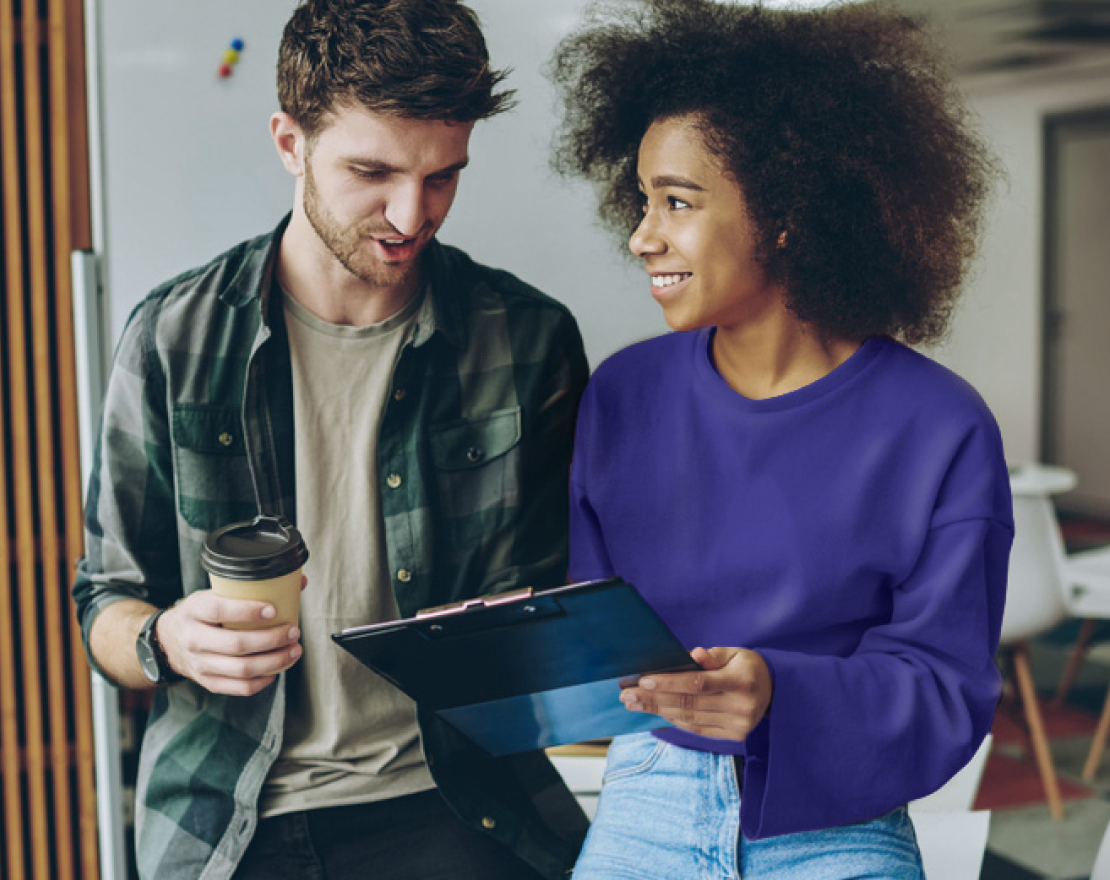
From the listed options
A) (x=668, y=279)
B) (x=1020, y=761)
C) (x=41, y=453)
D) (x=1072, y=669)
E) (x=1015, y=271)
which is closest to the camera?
(x=668, y=279)

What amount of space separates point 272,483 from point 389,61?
1.77ft

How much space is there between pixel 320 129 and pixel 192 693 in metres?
0.74

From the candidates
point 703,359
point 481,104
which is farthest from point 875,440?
point 481,104

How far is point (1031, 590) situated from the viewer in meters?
2.85

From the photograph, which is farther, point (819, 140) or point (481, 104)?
point (481, 104)

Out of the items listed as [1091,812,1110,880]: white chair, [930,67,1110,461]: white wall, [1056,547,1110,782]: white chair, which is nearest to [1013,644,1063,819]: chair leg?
[1056,547,1110,782]: white chair

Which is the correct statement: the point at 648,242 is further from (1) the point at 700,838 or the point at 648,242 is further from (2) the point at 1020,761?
(2) the point at 1020,761

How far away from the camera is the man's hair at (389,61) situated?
4.25ft

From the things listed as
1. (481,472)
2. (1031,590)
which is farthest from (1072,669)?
(481,472)

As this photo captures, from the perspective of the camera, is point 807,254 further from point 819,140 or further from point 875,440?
point 875,440

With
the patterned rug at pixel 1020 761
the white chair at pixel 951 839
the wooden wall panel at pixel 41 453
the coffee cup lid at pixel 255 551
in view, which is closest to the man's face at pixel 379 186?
the coffee cup lid at pixel 255 551

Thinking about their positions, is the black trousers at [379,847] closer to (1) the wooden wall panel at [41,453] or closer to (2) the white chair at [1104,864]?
(2) the white chair at [1104,864]

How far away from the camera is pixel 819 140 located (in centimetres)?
124

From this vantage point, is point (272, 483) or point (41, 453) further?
point (41, 453)
